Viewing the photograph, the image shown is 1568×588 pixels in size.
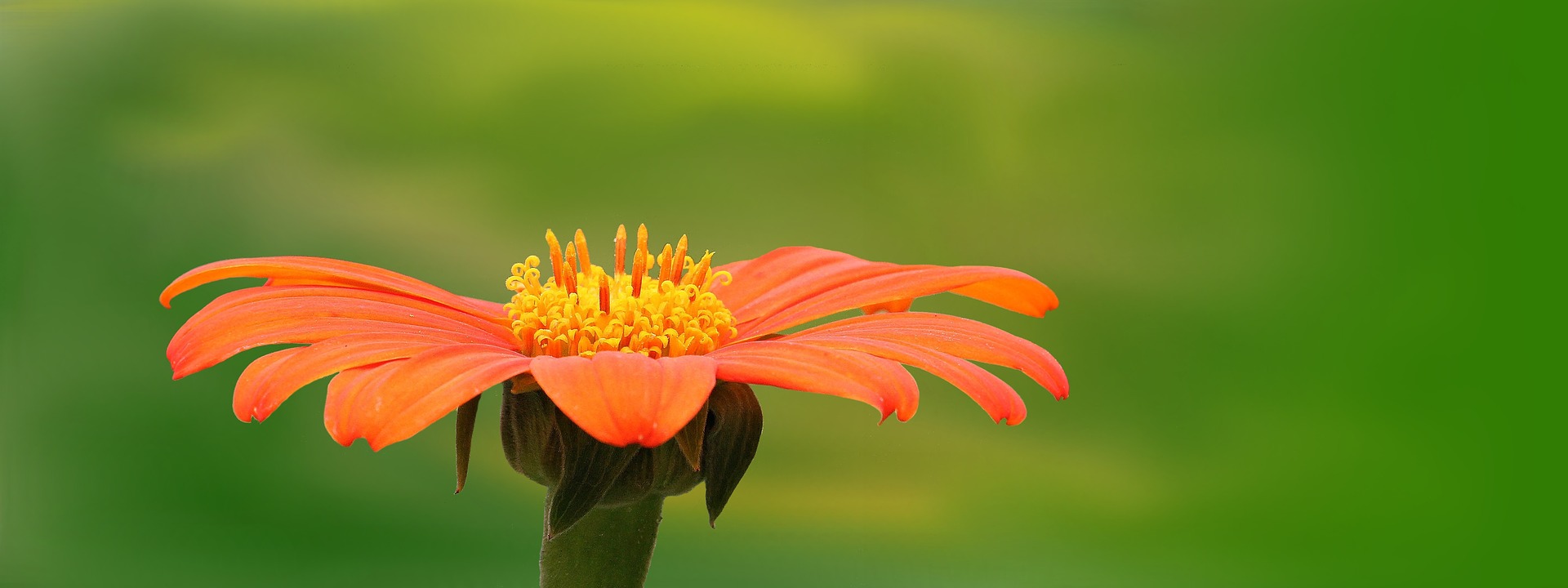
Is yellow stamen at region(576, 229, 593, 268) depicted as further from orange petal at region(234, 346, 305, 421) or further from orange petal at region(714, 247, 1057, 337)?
orange petal at region(234, 346, 305, 421)

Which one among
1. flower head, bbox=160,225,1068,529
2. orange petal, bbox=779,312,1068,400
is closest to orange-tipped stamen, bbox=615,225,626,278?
flower head, bbox=160,225,1068,529

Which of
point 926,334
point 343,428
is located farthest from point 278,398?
point 926,334

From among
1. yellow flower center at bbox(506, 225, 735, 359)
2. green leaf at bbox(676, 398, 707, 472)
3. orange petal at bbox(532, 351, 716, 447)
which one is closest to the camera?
orange petal at bbox(532, 351, 716, 447)

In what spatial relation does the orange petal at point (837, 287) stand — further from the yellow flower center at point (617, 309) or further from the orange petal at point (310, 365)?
the orange petal at point (310, 365)

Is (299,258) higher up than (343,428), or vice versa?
(299,258)

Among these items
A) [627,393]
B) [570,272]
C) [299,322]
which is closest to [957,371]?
[627,393]

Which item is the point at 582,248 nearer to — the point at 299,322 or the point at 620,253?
the point at 620,253

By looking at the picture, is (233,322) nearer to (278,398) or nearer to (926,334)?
(278,398)

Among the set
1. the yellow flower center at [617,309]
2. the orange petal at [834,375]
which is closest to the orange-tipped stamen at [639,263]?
the yellow flower center at [617,309]
